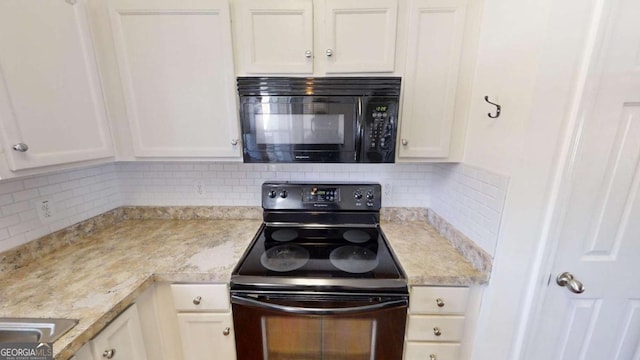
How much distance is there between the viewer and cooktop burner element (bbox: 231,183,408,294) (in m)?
1.12

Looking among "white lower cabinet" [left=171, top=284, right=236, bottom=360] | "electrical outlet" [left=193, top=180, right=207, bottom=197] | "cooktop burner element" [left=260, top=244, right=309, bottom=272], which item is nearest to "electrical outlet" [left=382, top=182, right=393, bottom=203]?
"cooktop burner element" [left=260, top=244, right=309, bottom=272]

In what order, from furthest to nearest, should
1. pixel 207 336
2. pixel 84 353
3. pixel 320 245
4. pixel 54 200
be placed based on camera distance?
pixel 320 245 < pixel 54 200 < pixel 207 336 < pixel 84 353

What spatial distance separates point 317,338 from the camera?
1149mm

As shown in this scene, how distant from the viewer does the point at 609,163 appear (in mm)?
928

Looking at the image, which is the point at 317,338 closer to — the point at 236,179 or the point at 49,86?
the point at 236,179

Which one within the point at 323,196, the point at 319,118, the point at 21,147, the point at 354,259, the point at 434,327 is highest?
the point at 319,118

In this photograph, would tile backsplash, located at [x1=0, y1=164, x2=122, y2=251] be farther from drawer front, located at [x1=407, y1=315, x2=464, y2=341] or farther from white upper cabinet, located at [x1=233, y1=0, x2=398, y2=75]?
drawer front, located at [x1=407, y1=315, x2=464, y2=341]

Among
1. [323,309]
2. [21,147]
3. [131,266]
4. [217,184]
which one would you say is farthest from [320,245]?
[21,147]

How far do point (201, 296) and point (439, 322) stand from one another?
1110mm

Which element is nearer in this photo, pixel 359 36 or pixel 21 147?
pixel 21 147

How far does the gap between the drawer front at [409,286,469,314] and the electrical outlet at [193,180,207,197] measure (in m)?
1.41

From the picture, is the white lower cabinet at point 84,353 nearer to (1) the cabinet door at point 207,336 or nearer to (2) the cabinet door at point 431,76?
(1) the cabinet door at point 207,336

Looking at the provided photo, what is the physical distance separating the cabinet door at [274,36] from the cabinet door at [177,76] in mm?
71

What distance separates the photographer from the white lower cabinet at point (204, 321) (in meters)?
1.15
